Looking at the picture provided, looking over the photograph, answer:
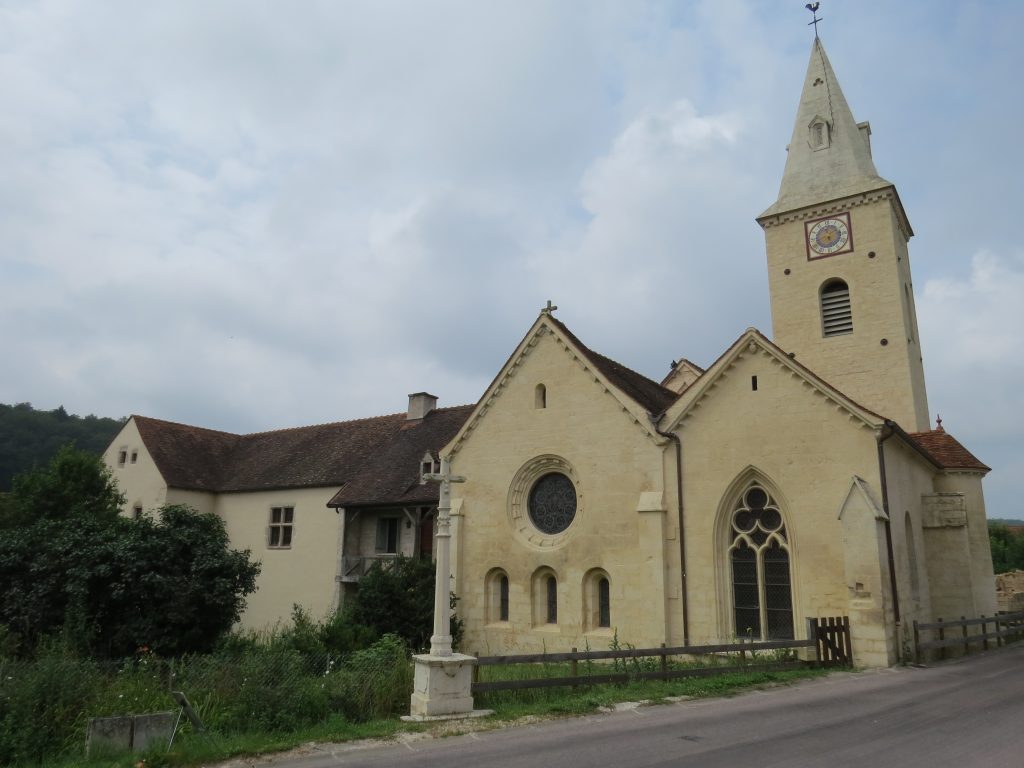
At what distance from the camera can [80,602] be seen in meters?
16.7

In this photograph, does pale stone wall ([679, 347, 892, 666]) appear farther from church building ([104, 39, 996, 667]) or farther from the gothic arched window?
the gothic arched window

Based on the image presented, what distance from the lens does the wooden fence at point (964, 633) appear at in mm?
16250

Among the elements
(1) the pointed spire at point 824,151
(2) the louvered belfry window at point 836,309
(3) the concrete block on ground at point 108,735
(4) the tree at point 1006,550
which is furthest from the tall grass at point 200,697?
(4) the tree at point 1006,550

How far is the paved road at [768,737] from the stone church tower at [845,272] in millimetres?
14423

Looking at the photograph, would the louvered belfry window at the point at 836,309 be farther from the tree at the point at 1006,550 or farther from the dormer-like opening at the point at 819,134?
the tree at the point at 1006,550

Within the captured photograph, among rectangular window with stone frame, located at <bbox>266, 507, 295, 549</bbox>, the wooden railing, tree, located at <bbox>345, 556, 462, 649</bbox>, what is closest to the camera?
tree, located at <bbox>345, 556, 462, 649</bbox>

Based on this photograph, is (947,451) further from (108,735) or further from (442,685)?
(108,735)

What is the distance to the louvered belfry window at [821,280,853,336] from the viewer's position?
86.2 ft

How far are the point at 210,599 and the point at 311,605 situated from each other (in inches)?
436

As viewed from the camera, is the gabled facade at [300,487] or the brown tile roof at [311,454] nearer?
the gabled facade at [300,487]

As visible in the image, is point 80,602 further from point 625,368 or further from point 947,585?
point 947,585

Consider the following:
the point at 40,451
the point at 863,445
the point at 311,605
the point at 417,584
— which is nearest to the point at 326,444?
the point at 311,605

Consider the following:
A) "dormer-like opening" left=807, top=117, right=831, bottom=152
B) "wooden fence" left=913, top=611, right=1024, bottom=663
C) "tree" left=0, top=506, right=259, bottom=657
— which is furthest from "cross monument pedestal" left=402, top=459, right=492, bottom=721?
"dormer-like opening" left=807, top=117, right=831, bottom=152

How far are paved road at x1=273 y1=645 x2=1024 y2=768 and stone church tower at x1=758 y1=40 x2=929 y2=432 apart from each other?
14423mm
